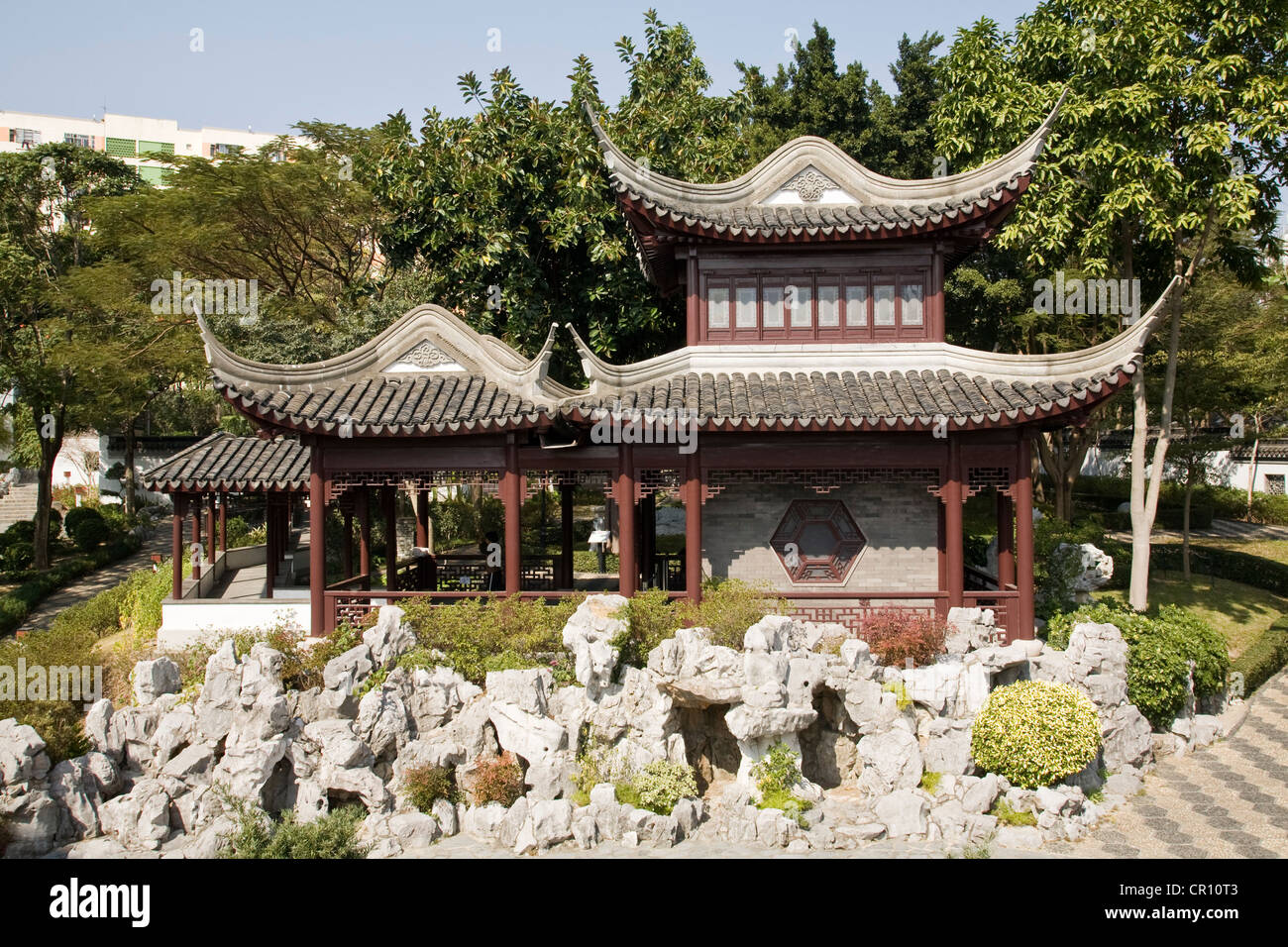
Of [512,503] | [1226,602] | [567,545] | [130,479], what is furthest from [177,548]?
[1226,602]

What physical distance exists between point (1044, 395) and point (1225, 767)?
564 centimetres

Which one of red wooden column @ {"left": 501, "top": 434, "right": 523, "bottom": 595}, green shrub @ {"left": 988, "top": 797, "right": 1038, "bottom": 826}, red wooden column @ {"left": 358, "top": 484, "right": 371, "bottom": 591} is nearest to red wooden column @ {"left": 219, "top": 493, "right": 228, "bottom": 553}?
red wooden column @ {"left": 358, "top": 484, "right": 371, "bottom": 591}

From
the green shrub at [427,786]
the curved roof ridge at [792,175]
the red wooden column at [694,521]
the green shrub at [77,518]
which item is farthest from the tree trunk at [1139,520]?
the green shrub at [77,518]

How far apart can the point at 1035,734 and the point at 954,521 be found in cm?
336

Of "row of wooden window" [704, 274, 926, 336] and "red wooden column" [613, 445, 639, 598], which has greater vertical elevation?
"row of wooden window" [704, 274, 926, 336]

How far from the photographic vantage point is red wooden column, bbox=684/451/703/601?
12.9m

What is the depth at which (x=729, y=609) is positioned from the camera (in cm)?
1192

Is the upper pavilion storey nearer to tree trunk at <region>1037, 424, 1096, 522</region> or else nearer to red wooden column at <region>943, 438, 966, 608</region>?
red wooden column at <region>943, 438, 966, 608</region>

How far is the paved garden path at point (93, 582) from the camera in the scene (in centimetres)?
2138

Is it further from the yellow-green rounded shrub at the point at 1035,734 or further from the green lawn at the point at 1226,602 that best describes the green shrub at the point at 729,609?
the green lawn at the point at 1226,602

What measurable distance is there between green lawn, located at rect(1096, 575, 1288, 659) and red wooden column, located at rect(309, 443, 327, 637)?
573 inches

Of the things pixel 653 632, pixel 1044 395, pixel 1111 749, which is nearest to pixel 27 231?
pixel 653 632

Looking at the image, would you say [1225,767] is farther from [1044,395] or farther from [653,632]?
[653,632]

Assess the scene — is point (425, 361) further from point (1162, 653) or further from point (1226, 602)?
point (1226, 602)
